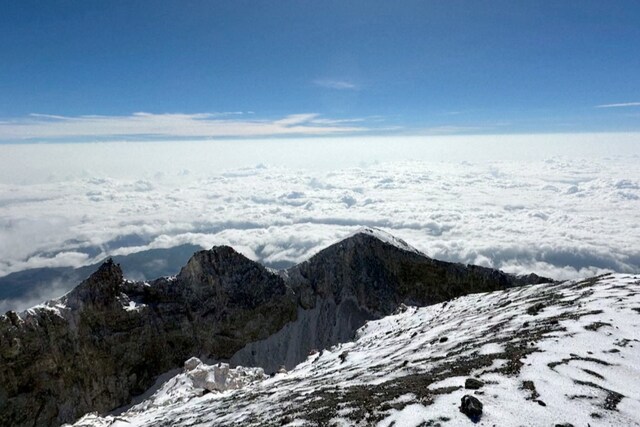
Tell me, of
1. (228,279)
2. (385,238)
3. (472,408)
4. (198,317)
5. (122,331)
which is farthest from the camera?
(385,238)

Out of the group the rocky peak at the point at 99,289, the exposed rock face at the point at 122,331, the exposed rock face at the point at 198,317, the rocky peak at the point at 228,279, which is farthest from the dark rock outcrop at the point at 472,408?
the rocky peak at the point at 228,279

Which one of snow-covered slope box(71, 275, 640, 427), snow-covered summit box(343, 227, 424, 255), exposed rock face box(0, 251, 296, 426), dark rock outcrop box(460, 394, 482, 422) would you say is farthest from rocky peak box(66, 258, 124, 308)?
dark rock outcrop box(460, 394, 482, 422)

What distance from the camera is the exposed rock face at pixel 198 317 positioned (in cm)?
7512

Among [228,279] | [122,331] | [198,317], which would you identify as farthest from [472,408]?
[122,331]

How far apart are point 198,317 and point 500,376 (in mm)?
85281

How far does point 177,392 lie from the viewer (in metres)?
53.9

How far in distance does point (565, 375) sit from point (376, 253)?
A: 82760 mm

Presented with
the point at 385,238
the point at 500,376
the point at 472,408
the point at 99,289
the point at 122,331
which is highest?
the point at 472,408

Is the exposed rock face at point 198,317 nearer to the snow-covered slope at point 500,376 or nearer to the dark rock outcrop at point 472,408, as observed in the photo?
the snow-covered slope at point 500,376

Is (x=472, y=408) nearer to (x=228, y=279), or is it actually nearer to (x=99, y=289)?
(x=228, y=279)

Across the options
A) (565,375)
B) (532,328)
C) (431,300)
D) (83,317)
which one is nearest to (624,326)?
(532,328)

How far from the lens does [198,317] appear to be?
92312 millimetres

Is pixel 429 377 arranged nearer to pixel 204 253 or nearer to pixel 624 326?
pixel 624 326

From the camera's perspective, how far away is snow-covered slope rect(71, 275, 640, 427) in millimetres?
15102
